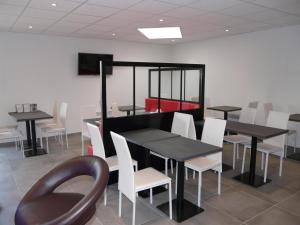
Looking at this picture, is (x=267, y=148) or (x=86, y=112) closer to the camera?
(x=267, y=148)

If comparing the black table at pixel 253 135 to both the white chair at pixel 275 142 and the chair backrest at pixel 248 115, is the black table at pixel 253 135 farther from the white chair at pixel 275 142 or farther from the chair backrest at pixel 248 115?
the chair backrest at pixel 248 115

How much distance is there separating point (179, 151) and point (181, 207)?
0.63 meters

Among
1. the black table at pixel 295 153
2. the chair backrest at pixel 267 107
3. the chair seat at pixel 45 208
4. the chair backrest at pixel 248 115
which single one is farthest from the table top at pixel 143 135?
the chair backrest at pixel 267 107

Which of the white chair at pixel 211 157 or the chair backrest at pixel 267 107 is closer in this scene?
the white chair at pixel 211 157

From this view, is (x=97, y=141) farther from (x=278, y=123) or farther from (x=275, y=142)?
(x=278, y=123)

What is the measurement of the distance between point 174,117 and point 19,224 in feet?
8.54

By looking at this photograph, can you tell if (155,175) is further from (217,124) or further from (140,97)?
(140,97)

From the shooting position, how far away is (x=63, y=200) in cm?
184

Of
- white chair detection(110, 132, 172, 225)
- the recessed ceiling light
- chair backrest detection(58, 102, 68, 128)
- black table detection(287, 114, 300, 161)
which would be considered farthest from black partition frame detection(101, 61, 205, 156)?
chair backrest detection(58, 102, 68, 128)

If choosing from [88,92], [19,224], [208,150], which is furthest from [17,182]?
[88,92]

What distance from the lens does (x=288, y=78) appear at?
497 centimetres

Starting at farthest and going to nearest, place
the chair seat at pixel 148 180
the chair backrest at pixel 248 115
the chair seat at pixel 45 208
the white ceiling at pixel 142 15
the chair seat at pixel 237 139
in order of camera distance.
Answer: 1. the chair backrest at pixel 248 115
2. the chair seat at pixel 237 139
3. the white ceiling at pixel 142 15
4. the chair seat at pixel 148 180
5. the chair seat at pixel 45 208

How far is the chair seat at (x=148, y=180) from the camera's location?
94.1 inches

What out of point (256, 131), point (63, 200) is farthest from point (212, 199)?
point (63, 200)
